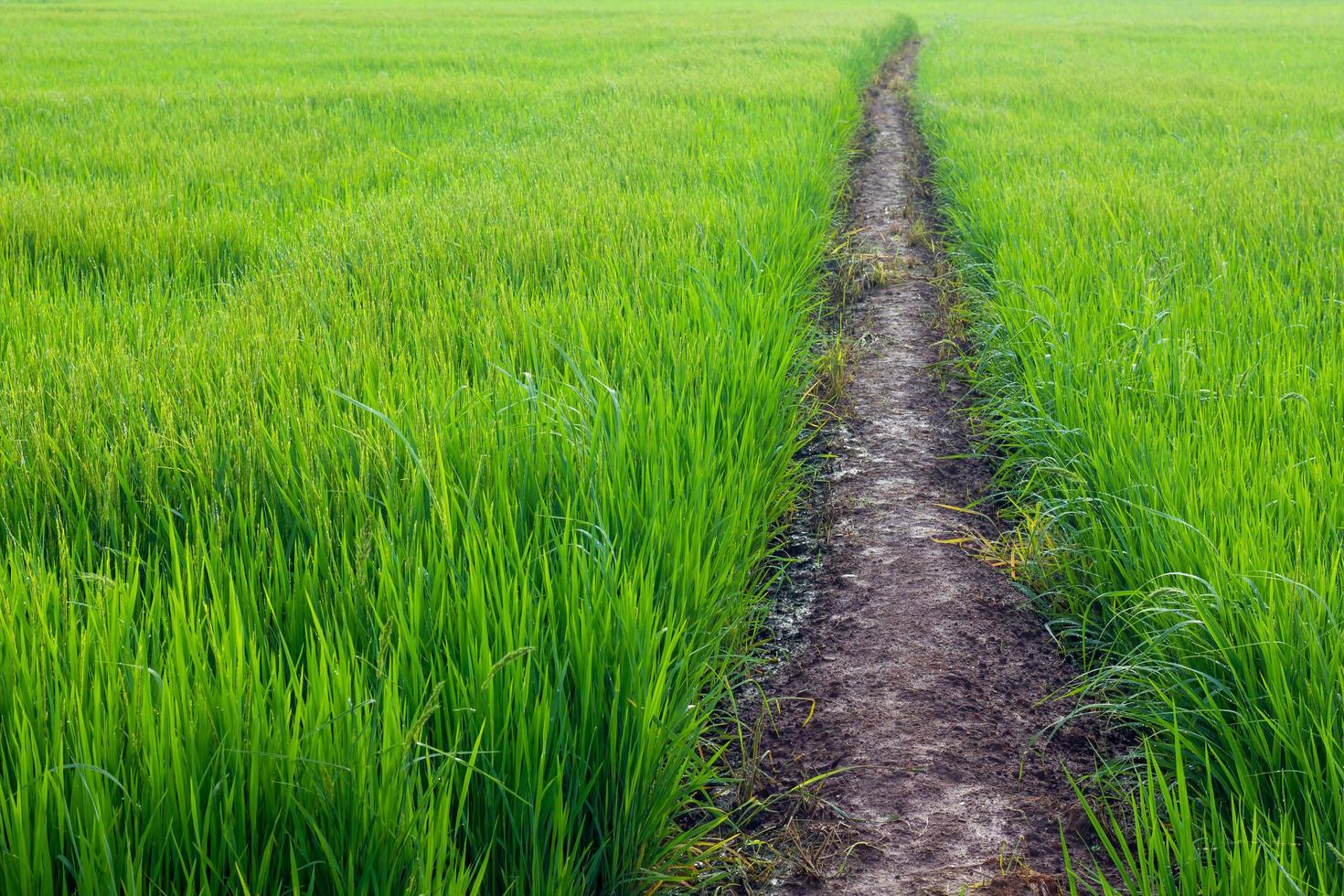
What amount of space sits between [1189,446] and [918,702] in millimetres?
798

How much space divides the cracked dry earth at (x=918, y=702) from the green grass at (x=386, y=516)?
16 cm

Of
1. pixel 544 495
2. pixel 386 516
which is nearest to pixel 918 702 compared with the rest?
pixel 544 495

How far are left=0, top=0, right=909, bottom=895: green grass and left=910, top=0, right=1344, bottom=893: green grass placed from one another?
63 cm

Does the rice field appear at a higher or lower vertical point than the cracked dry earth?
higher

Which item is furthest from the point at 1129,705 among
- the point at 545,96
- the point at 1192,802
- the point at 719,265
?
the point at 545,96

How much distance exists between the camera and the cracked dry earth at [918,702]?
51.1 inches

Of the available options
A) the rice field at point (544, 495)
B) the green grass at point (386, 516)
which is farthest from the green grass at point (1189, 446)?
the green grass at point (386, 516)

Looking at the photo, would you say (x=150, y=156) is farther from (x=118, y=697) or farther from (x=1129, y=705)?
(x=1129, y=705)

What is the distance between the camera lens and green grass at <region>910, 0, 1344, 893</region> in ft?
3.96

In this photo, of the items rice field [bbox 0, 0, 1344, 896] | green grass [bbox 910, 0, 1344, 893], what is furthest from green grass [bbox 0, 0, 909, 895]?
green grass [bbox 910, 0, 1344, 893]

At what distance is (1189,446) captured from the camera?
1885 millimetres

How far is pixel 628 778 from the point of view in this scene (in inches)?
45.7

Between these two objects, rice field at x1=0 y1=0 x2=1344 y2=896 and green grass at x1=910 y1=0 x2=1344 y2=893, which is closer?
rice field at x1=0 y1=0 x2=1344 y2=896

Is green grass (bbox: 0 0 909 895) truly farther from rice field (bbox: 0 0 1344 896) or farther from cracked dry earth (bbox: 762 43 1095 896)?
cracked dry earth (bbox: 762 43 1095 896)
